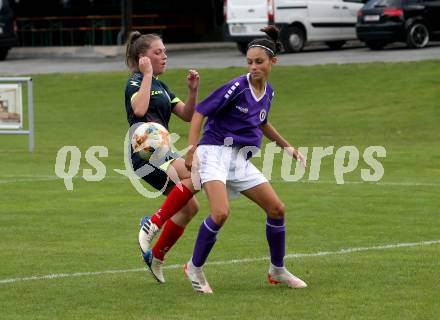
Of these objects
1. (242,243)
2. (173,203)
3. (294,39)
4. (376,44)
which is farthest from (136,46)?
(294,39)

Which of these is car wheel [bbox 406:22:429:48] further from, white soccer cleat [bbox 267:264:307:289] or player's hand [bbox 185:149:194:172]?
player's hand [bbox 185:149:194:172]

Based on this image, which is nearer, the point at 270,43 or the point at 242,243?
the point at 270,43

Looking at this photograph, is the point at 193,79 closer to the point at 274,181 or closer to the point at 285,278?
the point at 285,278

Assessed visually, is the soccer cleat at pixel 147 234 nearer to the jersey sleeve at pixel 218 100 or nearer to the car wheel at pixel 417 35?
the jersey sleeve at pixel 218 100

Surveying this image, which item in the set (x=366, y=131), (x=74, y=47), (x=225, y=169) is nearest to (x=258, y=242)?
(x=225, y=169)

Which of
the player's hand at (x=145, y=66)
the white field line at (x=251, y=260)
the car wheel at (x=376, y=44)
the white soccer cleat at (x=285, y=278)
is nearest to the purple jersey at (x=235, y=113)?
the player's hand at (x=145, y=66)

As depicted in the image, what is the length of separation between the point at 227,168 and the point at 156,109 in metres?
1.00

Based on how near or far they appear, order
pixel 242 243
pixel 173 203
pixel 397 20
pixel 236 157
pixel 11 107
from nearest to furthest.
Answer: pixel 236 157
pixel 173 203
pixel 242 243
pixel 11 107
pixel 397 20

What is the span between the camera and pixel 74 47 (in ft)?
143

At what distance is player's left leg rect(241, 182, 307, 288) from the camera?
29.4 feet

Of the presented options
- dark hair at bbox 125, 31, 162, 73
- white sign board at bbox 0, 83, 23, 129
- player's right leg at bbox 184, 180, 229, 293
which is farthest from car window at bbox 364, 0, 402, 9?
player's right leg at bbox 184, 180, 229, 293

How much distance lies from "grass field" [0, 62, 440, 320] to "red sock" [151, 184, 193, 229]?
498 millimetres

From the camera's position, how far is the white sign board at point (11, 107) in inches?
861

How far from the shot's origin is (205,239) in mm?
8953
